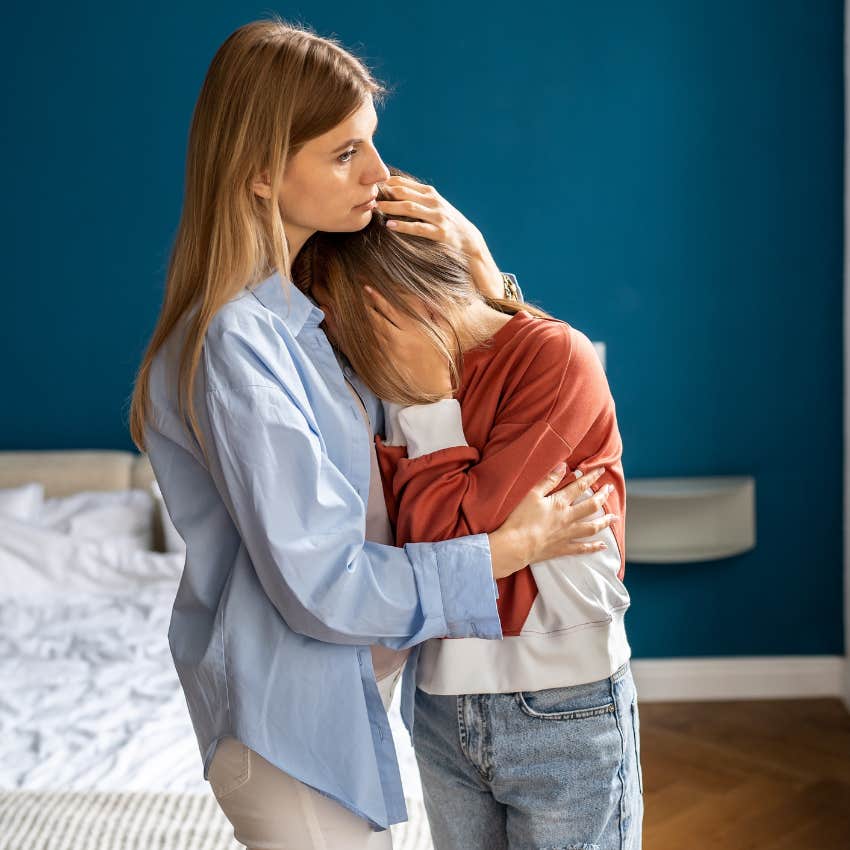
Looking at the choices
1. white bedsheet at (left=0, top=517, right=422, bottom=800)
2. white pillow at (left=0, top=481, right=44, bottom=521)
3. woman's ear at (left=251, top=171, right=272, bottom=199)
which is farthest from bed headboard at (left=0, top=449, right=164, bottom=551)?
woman's ear at (left=251, top=171, right=272, bottom=199)

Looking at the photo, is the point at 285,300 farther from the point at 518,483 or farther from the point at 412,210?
the point at 518,483

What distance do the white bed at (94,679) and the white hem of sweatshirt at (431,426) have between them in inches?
31.2

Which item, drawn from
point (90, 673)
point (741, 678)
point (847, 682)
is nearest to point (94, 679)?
point (90, 673)

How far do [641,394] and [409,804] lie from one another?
223 cm

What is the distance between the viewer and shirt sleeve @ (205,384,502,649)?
45.1 inches

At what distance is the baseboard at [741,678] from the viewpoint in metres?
3.87

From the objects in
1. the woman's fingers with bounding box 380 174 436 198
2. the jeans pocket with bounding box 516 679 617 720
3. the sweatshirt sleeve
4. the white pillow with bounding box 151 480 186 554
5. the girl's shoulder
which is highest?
the woman's fingers with bounding box 380 174 436 198

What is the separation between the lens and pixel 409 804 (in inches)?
75.5

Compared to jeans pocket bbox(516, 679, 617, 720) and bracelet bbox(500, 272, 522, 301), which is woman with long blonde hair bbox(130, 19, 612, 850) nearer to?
jeans pocket bbox(516, 679, 617, 720)

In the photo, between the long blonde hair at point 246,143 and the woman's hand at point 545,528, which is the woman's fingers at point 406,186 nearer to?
the long blonde hair at point 246,143

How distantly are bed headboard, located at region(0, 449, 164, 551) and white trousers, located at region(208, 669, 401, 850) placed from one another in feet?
8.52

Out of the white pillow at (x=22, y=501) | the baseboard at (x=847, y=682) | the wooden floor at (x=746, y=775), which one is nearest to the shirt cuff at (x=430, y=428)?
the wooden floor at (x=746, y=775)

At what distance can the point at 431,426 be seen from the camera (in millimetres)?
1311

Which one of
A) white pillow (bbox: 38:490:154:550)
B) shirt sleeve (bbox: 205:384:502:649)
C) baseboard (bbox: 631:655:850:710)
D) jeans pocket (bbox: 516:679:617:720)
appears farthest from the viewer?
baseboard (bbox: 631:655:850:710)
